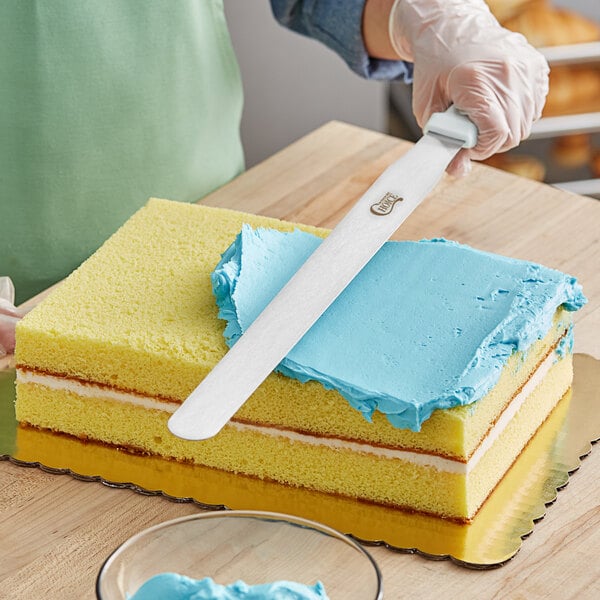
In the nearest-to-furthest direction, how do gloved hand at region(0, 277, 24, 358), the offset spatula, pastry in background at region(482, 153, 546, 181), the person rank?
the offset spatula < gloved hand at region(0, 277, 24, 358) < the person < pastry in background at region(482, 153, 546, 181)

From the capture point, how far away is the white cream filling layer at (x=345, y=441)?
104cm

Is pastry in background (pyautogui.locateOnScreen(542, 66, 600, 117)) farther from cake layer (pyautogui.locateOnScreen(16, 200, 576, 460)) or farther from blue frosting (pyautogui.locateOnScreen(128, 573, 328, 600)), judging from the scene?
blue frosting (pyautogui.locateOnScreen(128, 573, 328, 600))

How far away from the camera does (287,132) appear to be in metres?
2.70

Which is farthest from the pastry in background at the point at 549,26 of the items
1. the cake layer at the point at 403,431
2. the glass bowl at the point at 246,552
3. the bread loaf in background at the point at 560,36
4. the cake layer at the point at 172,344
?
the glass bowl at the point at 246,552

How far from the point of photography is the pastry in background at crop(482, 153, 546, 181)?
2.72m

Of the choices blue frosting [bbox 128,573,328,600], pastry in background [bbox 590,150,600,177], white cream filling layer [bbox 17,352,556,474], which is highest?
blue frosting [bbox 128,573,328,600]

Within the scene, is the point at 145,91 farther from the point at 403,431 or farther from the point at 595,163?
the point at 595,163

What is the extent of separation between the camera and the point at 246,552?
0.86 meters

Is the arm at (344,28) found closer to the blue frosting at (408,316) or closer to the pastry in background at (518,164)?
the blue frosting at (408,316)

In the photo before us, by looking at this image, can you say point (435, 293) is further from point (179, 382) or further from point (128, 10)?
point (128, 10)

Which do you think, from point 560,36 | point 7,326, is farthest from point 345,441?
point 560,36

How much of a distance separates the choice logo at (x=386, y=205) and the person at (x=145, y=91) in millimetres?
237

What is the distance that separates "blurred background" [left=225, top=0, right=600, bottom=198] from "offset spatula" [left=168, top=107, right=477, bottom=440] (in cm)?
137

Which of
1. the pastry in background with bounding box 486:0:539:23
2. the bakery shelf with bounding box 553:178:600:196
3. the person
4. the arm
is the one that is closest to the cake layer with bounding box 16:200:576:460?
the person
